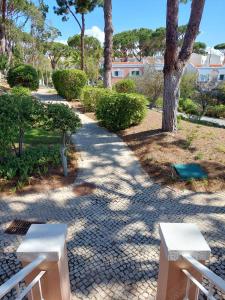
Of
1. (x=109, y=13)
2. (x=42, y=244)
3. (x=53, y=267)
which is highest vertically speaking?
Result: (x=109, y=13)

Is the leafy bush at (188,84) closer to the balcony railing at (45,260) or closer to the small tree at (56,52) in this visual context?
the balcony railing at (45,260)

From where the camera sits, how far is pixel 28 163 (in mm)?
6680

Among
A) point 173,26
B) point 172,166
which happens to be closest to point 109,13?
point 173,26

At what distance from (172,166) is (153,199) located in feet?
5.12

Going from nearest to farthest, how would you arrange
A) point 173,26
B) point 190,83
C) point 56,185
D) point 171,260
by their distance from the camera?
point 171,260 < point 56,185 < point 173,26 < point 190,83

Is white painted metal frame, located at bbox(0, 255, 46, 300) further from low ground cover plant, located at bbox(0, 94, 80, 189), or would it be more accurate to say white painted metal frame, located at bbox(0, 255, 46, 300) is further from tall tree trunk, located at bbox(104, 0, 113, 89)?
tall tree trunk, located at bbox(104, 0, 113, 89)

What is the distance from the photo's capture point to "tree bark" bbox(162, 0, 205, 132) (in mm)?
7980

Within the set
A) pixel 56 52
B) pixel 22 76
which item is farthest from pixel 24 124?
pixel 56 52

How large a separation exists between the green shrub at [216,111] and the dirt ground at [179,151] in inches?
640

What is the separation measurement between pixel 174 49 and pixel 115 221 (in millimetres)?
5888

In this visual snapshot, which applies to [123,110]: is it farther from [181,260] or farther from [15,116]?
[181,260]

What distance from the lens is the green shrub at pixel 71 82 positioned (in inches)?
675

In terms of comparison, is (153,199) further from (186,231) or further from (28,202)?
(186,231)

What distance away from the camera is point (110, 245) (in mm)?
4250
